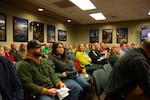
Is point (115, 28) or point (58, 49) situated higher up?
point (115, 28)

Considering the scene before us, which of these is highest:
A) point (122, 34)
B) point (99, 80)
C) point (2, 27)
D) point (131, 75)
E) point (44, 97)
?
point (122, 34)

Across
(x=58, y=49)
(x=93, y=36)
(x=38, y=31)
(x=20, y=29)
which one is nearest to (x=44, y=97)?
(x=58, y=49)

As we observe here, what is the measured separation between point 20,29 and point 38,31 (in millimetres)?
1110

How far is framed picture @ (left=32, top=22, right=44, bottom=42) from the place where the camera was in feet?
23.0

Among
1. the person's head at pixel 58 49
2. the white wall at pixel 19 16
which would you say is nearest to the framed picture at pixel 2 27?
the white wall at pixel 19 16

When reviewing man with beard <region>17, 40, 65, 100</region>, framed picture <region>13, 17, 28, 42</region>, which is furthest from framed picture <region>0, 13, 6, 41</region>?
man with beard <region>17, 40, 65, 100</region>

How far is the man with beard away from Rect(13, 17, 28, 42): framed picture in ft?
13.4

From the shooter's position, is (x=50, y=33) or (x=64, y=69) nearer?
(x=64, y=69)

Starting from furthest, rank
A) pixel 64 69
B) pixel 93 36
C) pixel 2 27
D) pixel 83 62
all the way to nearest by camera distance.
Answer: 1. pixel 93 36
2. pixel 2 27
3. pixel 83 62
4. pixel 64 69

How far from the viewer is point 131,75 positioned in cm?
166

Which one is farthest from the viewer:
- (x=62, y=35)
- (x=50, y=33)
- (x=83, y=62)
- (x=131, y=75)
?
(x=62, y=35)

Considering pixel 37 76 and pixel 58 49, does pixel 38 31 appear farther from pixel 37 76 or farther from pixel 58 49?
pixel 37 76

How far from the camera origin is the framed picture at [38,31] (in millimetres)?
7004

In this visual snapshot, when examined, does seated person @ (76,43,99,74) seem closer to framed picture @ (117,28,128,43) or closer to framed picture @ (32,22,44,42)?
framed picture @ (32,22,44,42)
